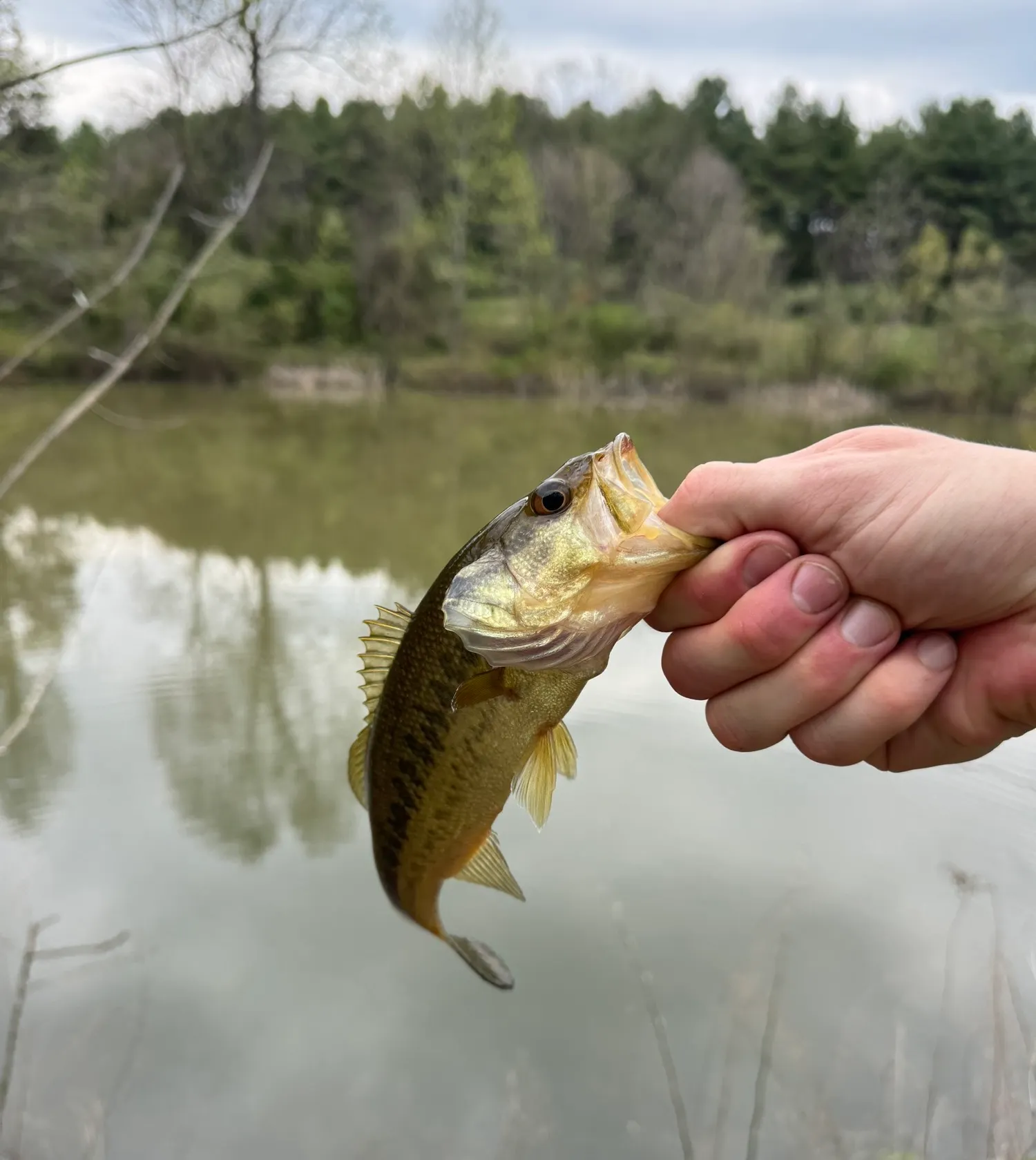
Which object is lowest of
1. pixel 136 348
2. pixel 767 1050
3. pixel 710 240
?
pixel 767 1050

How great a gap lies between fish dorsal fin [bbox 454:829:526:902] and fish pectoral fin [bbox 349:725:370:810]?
281 millimetres

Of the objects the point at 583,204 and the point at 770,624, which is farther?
the point at 583,204

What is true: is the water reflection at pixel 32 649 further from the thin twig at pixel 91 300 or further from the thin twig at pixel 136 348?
the thin twig at pixel 91 300

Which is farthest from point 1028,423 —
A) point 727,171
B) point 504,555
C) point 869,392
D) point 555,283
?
point 727,171

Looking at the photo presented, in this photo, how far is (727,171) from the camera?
39.1 meters

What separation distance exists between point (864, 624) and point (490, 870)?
3.21 ft

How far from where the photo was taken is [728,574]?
5.60ft

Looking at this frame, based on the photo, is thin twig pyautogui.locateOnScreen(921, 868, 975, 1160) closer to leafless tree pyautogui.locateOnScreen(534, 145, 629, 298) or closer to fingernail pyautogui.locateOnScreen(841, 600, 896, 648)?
fingernail pyautogui.locateOnScreen(841, 600, 896, 648)

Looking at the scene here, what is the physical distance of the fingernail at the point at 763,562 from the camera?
1681mm

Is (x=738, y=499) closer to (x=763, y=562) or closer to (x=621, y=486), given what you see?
(x=763, y=562)

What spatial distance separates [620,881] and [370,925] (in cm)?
126

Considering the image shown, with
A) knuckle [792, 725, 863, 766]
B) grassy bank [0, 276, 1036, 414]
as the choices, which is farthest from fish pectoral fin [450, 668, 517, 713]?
grassy bank [0, 276, 1036, 414]

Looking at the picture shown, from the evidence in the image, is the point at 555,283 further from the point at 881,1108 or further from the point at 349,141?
the point at 881,1108

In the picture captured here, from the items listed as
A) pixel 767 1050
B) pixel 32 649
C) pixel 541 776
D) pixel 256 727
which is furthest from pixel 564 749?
pixel 32 649
